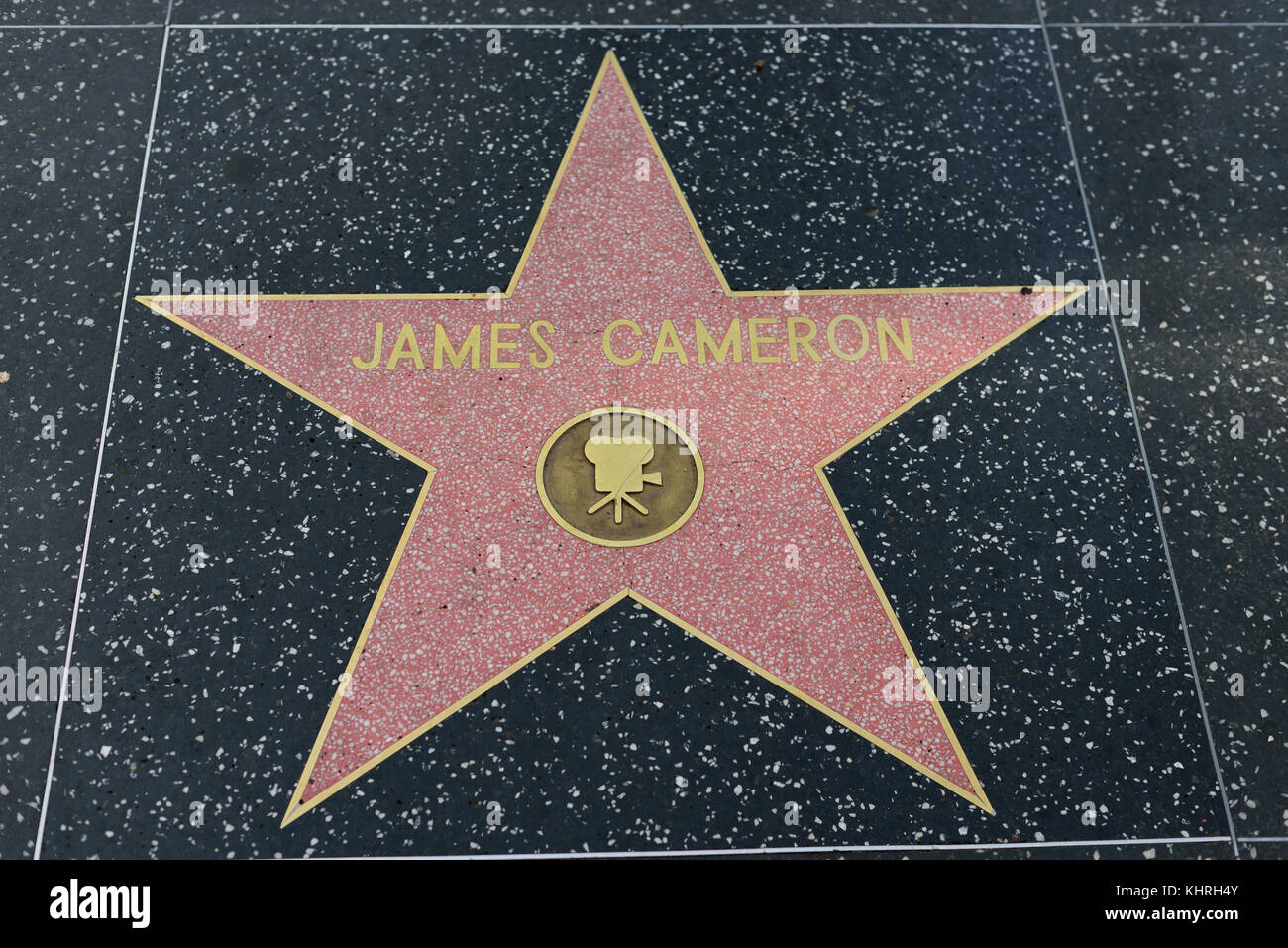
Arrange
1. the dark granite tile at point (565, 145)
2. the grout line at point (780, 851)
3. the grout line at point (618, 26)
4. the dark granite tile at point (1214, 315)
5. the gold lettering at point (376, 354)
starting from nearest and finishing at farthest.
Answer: the grout line at point (780, 851) → the dark granite tile at point (1214, 315) → the gold lettering at point (376, 354) → the dark granite tile at point (565, 145) → the grout line at point (618, 26)

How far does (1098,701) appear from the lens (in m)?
2.25

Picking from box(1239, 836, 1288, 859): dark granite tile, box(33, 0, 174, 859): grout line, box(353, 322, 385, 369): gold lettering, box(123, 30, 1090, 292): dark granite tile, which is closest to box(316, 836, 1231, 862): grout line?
box(1239, 836, 1288, 859): dark granite tile

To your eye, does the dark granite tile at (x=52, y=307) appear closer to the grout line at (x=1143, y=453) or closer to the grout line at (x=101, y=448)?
the grout line at (x=101, y=448)

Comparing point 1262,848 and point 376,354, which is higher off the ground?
point 376,354

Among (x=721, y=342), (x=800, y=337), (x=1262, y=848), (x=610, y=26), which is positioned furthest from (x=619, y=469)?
(x=1262, y=848)

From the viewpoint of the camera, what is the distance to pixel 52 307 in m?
2.61

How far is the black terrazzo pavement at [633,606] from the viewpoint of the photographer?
83.7 inches

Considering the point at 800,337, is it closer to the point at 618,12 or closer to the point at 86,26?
the point at 618,12

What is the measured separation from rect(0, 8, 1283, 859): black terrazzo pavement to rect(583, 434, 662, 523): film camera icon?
261 millimetres

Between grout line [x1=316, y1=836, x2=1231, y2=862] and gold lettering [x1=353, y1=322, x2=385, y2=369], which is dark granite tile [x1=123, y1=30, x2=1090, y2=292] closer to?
gold lettering [x1=353, y1=322, x2=385, y2=369]

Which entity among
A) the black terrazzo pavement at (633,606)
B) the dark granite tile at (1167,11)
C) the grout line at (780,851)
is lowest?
the grout line at (780,851)

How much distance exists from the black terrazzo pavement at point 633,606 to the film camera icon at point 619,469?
0.26 metres

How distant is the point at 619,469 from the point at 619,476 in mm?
20

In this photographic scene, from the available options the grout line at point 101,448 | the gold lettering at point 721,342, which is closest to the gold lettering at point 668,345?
the gold lettering at point 721,342
